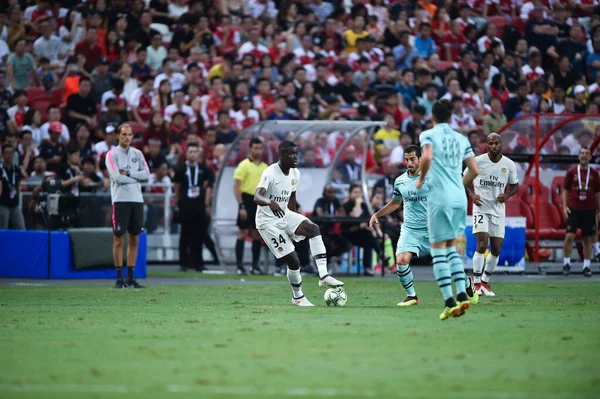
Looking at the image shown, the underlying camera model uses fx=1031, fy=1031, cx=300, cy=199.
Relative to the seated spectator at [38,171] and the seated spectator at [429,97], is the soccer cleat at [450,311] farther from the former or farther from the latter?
the seated spectator at [429,97]

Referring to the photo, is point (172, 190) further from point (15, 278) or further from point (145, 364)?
point (145, 364)

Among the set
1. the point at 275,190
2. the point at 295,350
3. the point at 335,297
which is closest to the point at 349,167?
the point at 275,190

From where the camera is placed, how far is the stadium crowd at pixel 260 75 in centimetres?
2366

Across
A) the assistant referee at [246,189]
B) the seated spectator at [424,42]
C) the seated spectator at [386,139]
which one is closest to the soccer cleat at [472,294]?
the assistant referee at [246,189]

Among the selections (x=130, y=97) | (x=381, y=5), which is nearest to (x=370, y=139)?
(x=130, y=97)

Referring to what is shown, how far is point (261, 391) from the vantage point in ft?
22.3

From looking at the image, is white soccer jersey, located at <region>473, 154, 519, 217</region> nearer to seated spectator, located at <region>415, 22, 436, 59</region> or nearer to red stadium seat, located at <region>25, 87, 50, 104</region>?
red stadium seat, located at <region>25, 87, 50, 104</region>

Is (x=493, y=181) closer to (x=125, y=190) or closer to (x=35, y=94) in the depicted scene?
(x=125, y=190)

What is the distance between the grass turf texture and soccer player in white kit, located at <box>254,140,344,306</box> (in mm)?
485

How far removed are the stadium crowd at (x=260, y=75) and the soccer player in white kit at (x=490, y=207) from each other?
764 cm

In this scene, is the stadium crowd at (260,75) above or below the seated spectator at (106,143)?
above

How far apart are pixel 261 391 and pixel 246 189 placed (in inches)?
588

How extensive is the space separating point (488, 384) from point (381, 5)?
84.6 ft

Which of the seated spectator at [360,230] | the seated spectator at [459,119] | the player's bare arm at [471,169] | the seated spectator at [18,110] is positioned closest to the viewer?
the player's bare arm at [471,169]
